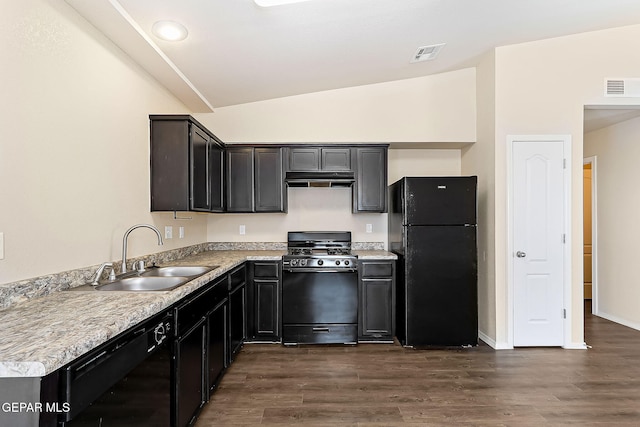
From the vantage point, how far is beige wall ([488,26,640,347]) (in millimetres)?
3480

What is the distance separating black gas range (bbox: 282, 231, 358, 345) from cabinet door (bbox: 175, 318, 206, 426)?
4.46ft

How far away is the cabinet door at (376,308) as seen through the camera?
358 centimetres

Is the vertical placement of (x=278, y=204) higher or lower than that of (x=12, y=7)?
lower

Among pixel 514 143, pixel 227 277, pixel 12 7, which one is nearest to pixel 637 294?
pixel 514 143

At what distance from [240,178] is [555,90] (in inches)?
138

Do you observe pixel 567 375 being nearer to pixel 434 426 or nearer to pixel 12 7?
pixel 434 426

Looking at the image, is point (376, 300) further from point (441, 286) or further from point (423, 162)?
point (423, 162)

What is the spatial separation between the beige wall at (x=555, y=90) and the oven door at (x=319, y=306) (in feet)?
5.01

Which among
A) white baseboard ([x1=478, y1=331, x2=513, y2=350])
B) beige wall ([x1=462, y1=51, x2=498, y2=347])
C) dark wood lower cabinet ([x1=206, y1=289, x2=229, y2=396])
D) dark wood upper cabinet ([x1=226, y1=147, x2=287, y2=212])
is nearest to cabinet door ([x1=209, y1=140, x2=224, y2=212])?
dark wood upper cabinet ([x1=226, y1=147, x2=287, y2=212])

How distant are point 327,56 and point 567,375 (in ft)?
11.4

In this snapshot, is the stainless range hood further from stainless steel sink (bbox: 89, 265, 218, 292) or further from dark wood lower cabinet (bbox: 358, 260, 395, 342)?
stainless steel sink (bbox: 89, 265, 218, 292)

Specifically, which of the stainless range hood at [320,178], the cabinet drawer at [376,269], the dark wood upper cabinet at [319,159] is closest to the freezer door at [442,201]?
the cabinet drawer at [376,269]

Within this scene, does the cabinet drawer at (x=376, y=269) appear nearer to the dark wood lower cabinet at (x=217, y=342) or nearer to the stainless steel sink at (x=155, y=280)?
the dark wood lower cabinet at (x=217, y=342)

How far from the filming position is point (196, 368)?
6.98ft
